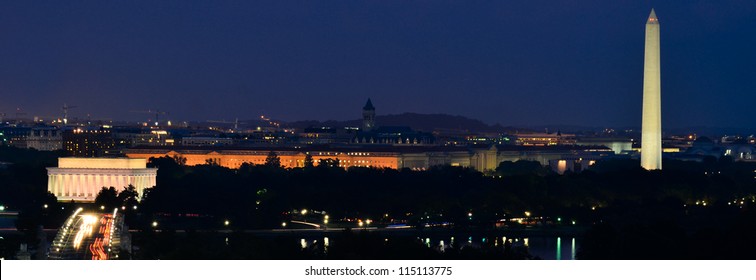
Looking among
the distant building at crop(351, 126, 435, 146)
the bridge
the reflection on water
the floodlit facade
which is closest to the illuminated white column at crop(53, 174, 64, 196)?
the floodlit facade

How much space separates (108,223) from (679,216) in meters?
17.5

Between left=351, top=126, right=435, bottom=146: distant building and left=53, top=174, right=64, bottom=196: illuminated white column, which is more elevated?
left=351, top=126, right=435, bottom=146: distant building

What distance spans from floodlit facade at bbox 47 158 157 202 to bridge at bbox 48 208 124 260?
19871 mm

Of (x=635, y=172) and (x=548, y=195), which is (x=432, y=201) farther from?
(x=635, y=172)

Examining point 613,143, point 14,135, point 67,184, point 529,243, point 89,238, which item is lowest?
point 529,243

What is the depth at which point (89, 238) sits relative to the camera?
147 feet

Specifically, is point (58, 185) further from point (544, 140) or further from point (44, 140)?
point (544, 140)

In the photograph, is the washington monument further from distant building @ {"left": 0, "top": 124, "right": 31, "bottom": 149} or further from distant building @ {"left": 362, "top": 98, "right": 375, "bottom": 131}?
distant building @ {"left": 362, "top": 98, "right": 375, "bottom": 131}

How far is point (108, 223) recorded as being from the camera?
175 feet

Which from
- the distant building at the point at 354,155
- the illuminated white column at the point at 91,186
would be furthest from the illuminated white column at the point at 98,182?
the distant building at the point at 354,155

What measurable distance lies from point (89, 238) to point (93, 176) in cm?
3924

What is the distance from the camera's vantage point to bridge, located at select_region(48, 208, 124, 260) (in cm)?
3877

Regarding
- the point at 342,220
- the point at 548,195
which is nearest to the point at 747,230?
the point at 342,220

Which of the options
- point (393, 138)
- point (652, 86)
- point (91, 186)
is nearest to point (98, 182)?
point (91, 186)
